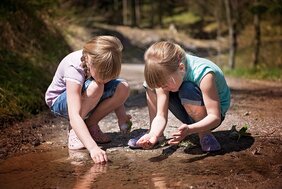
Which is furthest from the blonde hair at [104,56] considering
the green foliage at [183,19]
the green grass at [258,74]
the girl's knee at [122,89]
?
the green foliage at [183,19]

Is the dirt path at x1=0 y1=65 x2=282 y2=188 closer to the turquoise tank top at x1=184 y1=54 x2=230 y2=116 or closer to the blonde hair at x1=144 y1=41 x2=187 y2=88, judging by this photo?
the turquoise tank top at x1=184 y1=54 x2=230 y2=116

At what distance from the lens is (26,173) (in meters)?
3.08

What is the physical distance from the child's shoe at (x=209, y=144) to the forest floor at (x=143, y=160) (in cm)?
4

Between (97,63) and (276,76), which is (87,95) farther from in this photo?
(276,76)

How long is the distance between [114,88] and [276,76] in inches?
271

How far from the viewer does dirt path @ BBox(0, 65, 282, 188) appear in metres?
2.78

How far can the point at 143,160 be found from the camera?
3.29m

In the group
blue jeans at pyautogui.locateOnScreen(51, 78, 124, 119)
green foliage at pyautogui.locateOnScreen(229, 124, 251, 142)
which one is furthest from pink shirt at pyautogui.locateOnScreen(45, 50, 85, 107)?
green foliage at pyautogui.locateOnScreen(229, 124, 251, 142)

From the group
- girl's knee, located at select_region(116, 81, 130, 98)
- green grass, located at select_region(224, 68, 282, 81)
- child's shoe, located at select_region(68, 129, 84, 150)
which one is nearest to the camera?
child's shoe, located at select_region(68, 129, 84, 150)

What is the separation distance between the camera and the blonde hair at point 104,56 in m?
3.33

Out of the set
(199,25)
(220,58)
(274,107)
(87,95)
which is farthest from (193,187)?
(199,25)

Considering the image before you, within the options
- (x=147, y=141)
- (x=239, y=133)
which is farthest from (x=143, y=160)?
(x=239, y=133)

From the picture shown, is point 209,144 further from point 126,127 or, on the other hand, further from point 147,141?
point 126,127

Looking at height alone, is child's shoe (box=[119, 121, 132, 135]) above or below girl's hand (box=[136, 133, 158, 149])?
below
